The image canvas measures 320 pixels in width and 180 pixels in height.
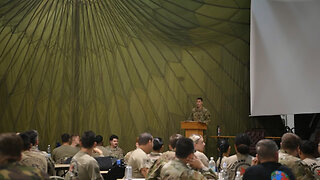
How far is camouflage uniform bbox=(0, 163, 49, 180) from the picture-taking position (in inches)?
110

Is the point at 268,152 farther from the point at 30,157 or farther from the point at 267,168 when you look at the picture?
the point at 30,157

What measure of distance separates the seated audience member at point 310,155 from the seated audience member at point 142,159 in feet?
6.42

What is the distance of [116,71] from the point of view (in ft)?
40.7

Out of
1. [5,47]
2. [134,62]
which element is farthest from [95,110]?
[5,47]

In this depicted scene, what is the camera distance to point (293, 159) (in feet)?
14.6

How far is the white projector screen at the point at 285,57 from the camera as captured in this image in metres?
8.80

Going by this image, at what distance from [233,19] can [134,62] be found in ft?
9.75

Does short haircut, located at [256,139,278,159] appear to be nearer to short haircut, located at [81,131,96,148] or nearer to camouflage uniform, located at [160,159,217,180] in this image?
camouflage uniform, located at [160,159,217,180]

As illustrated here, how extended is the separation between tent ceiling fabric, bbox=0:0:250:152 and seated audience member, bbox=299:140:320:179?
7.02 metres

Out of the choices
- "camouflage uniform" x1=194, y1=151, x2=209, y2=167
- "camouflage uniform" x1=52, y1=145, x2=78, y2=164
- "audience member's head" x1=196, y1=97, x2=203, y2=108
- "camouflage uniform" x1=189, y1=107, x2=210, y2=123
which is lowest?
"camouflage uniform" x1=52, y1=145, x2=78, y2=164

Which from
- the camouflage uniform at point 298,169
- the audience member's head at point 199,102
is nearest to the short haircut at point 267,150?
the camouflage uniform at point 298,169

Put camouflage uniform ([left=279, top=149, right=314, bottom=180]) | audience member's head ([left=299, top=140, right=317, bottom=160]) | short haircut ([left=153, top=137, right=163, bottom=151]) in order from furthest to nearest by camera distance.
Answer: short haircut ([left=153, top=137, right=163, bottom=151])
audience member's head ([left=299, top=140, right=317, bottom=160])
camouflage uniform ([left=279, top=149, right=314, bottom=180])

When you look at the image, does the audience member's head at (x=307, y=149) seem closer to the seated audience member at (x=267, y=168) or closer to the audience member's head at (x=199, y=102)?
the seated audience member at (x=267, y=168)

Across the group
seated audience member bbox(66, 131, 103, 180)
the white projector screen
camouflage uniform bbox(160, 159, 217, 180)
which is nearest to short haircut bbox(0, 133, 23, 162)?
camouflage uniform bbox(160, 159, 217, 180)
